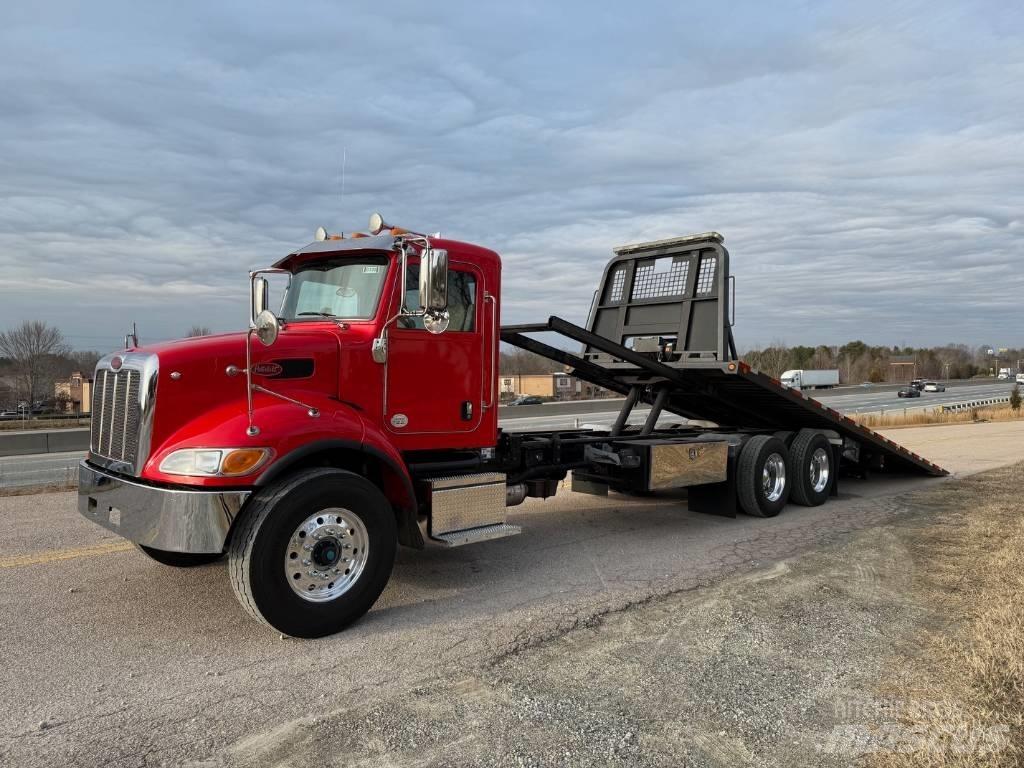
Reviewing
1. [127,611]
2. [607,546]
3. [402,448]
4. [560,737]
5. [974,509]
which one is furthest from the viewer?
[974,509]

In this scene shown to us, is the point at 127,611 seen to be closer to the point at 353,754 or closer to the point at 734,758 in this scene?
the point at 353,754

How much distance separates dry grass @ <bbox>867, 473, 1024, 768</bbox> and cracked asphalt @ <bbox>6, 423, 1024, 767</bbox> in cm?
84

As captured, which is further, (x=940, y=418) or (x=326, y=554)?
(x=940, y=418)

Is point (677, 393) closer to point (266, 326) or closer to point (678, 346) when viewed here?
point (678, 346)

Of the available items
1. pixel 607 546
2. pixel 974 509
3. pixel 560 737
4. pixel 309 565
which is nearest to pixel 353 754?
pixel 560 737

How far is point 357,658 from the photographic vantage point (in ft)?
13.3

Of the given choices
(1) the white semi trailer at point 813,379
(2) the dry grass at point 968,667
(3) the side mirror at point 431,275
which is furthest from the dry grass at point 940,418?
(1) the white semi trailer at point 813,379

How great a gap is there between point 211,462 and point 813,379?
75.8 m

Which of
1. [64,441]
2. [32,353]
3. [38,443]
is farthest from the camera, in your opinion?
[32,353]

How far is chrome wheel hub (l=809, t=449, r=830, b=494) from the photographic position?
9.15 metres

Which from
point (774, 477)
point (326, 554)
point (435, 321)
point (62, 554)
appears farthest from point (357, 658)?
point (774, 477)

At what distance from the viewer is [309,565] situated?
4.36 meters

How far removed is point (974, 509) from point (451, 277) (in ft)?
23.3

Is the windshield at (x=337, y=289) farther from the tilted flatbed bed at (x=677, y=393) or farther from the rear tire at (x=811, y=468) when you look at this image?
the rear tire at (x=811, y=468)
